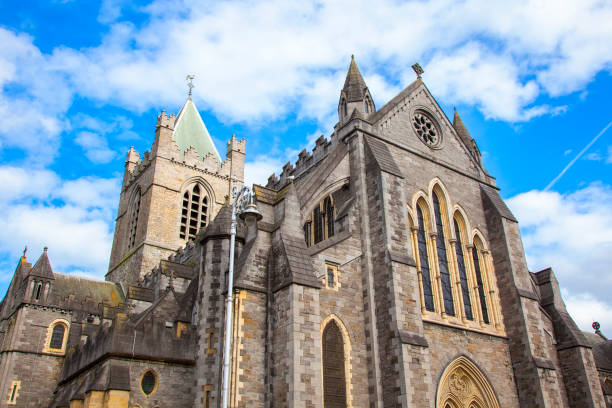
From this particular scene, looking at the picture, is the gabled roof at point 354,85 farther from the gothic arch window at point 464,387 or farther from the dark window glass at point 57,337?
the dark window glass at point 57,337

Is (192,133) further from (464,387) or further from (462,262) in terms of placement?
(464,387)

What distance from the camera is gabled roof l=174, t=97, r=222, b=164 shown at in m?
44.5

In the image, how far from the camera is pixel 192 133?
46.1 m

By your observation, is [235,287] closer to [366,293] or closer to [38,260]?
[366,293]

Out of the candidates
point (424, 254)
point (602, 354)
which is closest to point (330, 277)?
point (424, 254)

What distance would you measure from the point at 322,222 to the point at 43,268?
16506 mm

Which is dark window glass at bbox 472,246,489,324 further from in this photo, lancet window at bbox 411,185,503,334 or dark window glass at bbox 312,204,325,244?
dark window glass at bbox 312,204,325,244

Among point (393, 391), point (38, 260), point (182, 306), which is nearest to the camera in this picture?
point (393, 391)

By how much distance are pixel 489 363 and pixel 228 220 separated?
10.9m

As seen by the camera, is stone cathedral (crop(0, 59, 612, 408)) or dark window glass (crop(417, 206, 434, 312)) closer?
stone cathedral (crop(0, 59, 612, 408))

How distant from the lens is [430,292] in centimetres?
1994

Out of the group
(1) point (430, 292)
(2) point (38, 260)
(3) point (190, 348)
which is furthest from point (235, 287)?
(2) point (38, 260)

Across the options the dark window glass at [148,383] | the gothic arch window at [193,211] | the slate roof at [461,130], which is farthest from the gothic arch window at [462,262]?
the gothic arch window at [193,211]

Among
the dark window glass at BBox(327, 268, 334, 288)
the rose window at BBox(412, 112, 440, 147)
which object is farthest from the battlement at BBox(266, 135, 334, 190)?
the dark window glass at BBox(327, 268, 334, 288)
